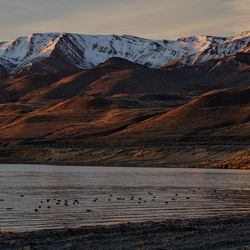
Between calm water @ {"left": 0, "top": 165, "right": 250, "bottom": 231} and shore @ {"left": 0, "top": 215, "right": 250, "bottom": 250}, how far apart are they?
4.37 metres

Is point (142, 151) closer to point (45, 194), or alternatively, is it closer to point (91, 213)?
point (45, 194)

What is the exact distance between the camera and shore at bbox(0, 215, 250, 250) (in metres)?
27.9

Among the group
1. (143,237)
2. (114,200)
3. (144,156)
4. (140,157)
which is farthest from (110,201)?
(144,156)

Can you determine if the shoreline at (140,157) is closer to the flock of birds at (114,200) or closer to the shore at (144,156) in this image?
the shore at (144,156)

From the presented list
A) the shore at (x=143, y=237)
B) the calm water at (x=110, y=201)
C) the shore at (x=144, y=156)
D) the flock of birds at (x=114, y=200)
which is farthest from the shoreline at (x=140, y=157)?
the shore at (x=143, y=237)

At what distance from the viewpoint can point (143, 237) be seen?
3064 cm

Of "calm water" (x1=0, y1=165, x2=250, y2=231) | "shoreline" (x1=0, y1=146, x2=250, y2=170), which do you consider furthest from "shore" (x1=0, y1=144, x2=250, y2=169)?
"calm water" (x1=0, y1=165, x2=250, y2=231)

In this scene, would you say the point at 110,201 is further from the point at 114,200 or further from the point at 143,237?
the point at 143,237

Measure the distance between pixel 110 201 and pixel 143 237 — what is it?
20.3 meters

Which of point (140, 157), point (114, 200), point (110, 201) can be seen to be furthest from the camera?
point (140, 157)

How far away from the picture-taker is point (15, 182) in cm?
7281

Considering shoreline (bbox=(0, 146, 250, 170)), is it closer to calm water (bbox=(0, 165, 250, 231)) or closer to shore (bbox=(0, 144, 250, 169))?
shore (bbox=(0, 144, 250, 169))

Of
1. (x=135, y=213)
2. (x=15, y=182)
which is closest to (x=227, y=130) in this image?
(x=15, y=182)

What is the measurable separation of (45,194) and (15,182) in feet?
51.9
